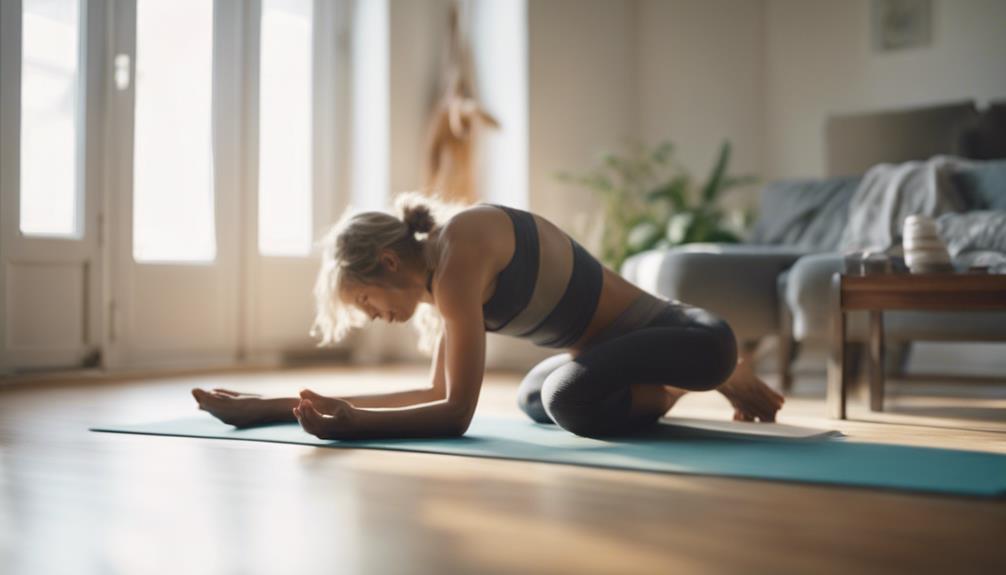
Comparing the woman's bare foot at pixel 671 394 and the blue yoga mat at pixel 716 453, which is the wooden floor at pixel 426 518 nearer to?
the blue yoga mat at pixel 716 453

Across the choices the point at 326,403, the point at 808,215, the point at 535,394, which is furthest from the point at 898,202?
the point at 326,403

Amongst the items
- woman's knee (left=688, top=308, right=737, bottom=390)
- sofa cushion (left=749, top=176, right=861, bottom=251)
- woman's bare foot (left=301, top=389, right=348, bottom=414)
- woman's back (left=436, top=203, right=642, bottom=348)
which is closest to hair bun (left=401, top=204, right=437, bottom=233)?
woman's back (left=436, top=203, right=642, bottom=348)

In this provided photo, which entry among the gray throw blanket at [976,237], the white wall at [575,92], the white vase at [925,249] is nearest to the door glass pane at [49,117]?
the white wall at [575,92]

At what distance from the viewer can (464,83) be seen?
16.2 ft

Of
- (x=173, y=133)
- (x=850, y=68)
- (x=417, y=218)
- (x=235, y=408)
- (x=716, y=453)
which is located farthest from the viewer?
(x=850, y=68)

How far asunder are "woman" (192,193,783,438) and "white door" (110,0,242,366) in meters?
2.28

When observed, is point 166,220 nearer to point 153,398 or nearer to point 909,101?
point 153,398

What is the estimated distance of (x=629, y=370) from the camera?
1918 mm

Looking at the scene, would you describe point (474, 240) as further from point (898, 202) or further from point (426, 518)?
point (898, 202)

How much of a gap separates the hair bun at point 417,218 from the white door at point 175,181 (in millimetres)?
2512

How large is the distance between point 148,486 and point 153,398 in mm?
1603

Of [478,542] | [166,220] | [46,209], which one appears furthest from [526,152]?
[478,542]

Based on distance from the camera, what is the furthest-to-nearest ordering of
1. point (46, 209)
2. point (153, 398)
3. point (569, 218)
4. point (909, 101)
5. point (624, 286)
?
point (569, 218)
point (909, 101)
point (46, 209)
point (153, 398)
point (624, 286)

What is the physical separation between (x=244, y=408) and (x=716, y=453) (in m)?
1.03
